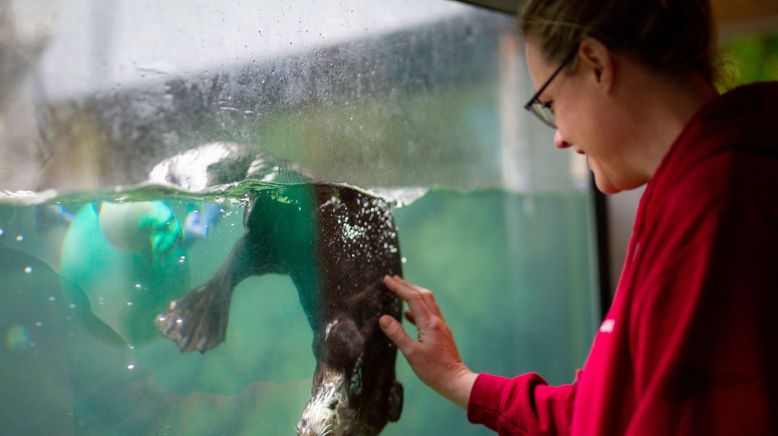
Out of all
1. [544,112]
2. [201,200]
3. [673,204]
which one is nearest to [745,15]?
[544,112]

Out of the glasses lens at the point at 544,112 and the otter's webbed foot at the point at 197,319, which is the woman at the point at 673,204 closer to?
the glasses lens at the point at 544,112

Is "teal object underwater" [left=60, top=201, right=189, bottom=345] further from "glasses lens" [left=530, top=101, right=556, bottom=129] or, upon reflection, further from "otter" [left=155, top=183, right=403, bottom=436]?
"glasses lens" [left=530, top=101, right=556, bottom=129]

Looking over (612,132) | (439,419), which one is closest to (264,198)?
→ (612,132)

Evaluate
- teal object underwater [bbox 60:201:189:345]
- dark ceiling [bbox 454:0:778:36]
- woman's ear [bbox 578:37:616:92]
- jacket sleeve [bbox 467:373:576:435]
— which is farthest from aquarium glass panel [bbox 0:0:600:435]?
dark ceiling [bbox 454:0:778:36]

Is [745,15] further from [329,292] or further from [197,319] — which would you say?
[197,319]

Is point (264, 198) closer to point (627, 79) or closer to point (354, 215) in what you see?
point (354, 215)

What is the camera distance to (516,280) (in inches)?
84.0

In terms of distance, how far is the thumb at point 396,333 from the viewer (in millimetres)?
1257

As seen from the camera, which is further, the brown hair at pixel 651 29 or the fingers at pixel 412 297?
the fingers at pixel 412 297

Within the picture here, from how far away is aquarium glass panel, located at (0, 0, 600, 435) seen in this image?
87cm

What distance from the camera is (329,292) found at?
1.23 meters

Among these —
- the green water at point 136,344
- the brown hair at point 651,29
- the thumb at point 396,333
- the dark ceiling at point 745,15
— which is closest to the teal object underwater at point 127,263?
the green water at point 136,344

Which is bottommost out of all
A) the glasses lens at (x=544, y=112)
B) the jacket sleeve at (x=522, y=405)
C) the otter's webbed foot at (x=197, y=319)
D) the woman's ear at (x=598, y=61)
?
the jacket sleeve at (x=522, y=405)

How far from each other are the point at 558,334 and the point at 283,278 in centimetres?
128
